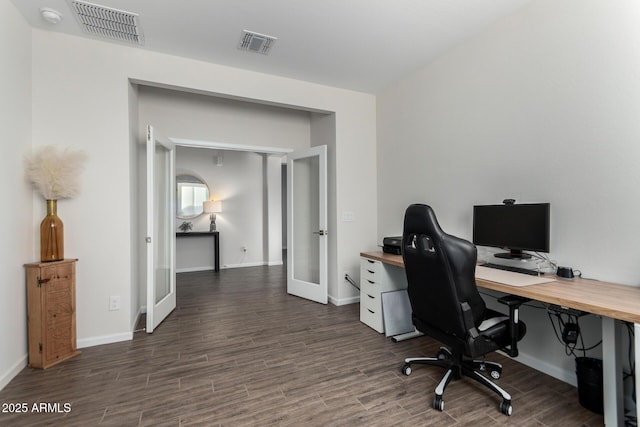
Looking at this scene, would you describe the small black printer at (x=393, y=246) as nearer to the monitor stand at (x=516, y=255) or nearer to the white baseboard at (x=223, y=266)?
the monitor stand at (x=516, y=255)

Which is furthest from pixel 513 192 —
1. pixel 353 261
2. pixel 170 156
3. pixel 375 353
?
pixel 170 156

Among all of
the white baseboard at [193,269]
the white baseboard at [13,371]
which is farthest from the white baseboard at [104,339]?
the white baseboard at [193,269]

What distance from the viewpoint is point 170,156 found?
3.64 metres

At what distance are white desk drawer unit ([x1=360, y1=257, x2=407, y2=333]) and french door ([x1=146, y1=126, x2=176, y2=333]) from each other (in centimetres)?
217

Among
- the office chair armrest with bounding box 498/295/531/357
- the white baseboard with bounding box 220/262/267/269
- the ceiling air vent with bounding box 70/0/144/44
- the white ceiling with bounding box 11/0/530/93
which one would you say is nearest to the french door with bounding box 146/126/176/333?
the ceiling air vent with bounding box 70/0/144/44

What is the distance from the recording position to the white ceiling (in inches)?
91.1

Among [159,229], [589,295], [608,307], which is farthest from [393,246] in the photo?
[159,229]

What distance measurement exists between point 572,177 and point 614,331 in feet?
3.34

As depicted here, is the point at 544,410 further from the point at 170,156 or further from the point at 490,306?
the point at 170,156

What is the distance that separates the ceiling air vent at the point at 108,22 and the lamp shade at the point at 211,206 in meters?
3.82

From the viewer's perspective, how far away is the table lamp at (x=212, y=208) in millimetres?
6289

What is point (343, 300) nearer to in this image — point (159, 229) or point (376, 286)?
point (376, 286)

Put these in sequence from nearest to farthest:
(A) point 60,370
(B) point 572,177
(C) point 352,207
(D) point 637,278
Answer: (D) point 637,278
(B) point 572,177
(A) point 60,370
(C) point 352,207

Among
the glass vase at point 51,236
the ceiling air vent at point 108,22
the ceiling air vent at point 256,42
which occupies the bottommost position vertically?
the glass vase at point 51,236
